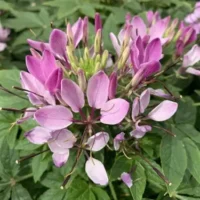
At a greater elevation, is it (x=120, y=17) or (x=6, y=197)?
(x=120, y=17)

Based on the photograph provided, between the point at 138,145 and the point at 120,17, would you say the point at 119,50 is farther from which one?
Result: the point at 120,17

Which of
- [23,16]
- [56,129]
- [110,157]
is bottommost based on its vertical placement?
[110,157]

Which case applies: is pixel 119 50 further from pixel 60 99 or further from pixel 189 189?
pixel 189 189

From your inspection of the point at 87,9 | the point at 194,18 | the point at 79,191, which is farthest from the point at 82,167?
the point at 194,18

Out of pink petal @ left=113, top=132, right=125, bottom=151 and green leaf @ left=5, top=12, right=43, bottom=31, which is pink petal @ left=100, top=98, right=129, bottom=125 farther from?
green leaf @ left=5, top=12, right=43, bottom=31

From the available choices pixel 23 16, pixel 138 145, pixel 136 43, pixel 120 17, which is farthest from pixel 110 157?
pixel 23 16

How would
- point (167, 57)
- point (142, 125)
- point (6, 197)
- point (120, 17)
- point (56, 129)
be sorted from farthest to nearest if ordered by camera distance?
1. point (120, 17)
2. point (167, 57)
3. point (6, 197)
4. point (142, 125)
5. point (56, 129)

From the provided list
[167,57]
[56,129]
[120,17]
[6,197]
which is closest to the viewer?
[56,129]

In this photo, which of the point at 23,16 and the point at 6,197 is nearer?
the point at 6,197
